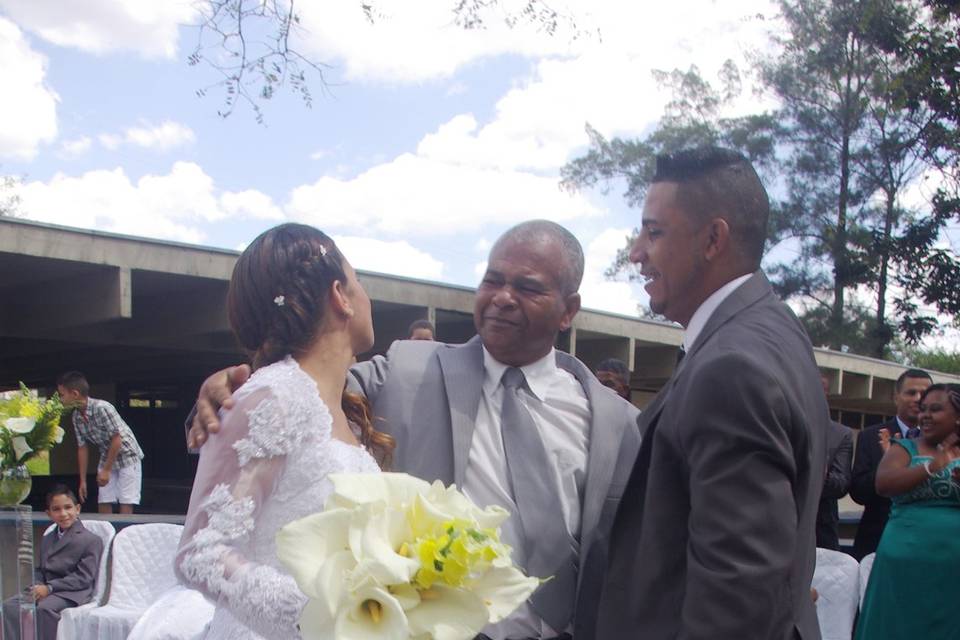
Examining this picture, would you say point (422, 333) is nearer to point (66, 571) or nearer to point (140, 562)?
point (140, 562)

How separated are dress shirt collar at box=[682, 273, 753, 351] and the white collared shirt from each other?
619 millimetres

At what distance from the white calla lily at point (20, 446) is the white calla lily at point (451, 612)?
2.71 metres

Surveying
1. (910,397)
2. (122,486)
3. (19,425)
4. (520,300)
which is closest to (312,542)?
(520,300)

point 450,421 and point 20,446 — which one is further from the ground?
point 450,421

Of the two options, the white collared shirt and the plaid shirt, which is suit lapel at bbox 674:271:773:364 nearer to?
the white collared shirt

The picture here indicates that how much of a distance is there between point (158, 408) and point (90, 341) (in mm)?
9315

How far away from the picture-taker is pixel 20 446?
140 inches

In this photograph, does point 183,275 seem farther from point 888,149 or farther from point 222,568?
point 888,149

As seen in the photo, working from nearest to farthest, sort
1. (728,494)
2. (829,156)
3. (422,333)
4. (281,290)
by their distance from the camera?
(728,494), (281,290), (422,333), (829,156)

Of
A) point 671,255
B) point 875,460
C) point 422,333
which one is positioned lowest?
point 875,460

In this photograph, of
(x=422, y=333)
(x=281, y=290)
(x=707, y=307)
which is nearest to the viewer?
(x=707, y=307)

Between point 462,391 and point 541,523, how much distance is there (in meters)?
0.42

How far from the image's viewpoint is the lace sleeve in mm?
1976

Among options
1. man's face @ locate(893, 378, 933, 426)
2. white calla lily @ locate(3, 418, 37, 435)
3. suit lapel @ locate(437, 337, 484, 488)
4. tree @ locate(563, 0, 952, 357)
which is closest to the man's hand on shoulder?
suit lapel @ locate(437, 337, 484, 488)
